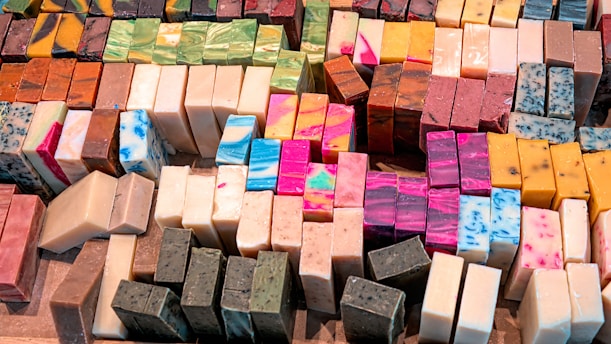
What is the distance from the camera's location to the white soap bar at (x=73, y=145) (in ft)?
12.0

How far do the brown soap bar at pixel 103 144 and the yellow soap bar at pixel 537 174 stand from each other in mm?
1942

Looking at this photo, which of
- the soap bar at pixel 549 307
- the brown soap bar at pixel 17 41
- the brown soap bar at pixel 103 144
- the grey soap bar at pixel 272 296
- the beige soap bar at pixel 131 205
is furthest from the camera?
the brown soap bar at pixel 17 41

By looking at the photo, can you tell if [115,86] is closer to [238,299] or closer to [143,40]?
[143,40]

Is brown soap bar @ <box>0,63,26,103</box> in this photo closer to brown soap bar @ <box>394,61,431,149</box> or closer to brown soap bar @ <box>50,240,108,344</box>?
brown soap bar @ <box>50,240,108,344</box>

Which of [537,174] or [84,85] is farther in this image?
[84,85]

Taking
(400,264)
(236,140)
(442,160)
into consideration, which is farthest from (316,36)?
(400,264)

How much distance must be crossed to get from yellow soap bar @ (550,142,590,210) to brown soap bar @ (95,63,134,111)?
2122 millimetres

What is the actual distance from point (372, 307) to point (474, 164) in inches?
32.9

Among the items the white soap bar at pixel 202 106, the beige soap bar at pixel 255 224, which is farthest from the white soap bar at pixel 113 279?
the white soap bar at pixel 202 106

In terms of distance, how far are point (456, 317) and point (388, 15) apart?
162cm

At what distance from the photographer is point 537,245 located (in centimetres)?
321

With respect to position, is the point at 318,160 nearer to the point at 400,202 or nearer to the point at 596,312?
the point at 400,202

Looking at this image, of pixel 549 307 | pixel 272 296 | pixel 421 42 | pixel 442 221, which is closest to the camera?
pixel 549 307

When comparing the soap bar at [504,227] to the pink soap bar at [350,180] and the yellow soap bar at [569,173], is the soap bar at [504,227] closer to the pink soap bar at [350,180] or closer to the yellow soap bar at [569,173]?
the yellow soap bar at [569,173]
